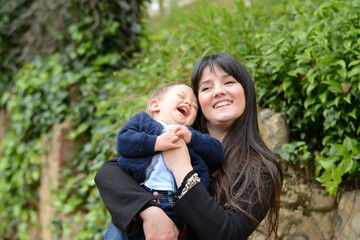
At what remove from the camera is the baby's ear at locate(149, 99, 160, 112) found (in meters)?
1.77

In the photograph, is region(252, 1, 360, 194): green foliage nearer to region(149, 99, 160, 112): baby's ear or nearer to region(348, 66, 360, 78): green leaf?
region(348, 66, 360, 78): green leaf

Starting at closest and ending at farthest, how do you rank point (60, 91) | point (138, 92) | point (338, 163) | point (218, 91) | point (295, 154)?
point (218, 91), point (338, 163), point (295, 154), point (138, 92), point (60, 91)

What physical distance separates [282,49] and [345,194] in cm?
102

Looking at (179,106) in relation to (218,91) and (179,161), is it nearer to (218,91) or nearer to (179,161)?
(218,91)

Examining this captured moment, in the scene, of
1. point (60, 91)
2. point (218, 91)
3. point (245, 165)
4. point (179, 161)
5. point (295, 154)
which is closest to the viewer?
point (179, 161)

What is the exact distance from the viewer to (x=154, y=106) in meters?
1.80

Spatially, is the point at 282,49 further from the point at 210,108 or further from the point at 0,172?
the point at 0,172

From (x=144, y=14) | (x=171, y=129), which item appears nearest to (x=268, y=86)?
(x=171, y=129)

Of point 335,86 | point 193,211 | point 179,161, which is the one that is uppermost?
point 179,161

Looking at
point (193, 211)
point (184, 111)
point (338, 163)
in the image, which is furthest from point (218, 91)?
point (338, 163)

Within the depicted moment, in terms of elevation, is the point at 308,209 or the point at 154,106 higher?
the point at 154,106

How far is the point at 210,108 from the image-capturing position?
5.85 feet

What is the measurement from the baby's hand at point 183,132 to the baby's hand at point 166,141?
0.02 meters

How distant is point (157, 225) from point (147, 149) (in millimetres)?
302
